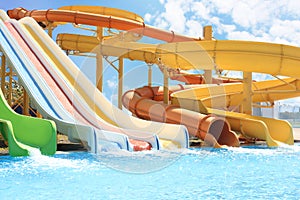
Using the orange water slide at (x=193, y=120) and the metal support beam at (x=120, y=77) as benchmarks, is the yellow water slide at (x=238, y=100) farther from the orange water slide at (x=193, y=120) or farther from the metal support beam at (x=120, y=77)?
the metal support beam at (x=120, y=77)

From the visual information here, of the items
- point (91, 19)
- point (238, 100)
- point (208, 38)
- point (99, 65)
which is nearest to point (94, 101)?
point (91, 19)

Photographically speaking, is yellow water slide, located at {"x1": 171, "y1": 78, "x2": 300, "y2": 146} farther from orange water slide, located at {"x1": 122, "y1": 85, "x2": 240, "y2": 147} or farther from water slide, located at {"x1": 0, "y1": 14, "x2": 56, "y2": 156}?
water slide, located at {"x1": 0, "y1": 14, "x2": 56, "y2": 156}

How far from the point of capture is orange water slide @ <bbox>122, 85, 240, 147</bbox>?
8.52 m

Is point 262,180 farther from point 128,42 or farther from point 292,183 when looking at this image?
point 128,42

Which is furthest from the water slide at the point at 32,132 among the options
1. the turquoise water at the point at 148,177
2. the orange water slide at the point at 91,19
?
the orange water slide at the point at 91,19

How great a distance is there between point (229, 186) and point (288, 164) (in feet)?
7.35

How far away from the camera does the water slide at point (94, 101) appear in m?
7.82

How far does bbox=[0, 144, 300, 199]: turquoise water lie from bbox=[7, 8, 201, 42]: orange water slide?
518 centimetres

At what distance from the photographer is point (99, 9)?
11828 mm

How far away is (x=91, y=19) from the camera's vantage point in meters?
10.5

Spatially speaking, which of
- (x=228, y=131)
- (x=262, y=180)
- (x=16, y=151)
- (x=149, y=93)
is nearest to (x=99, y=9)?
(x=149, y=93)

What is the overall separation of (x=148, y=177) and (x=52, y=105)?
3.54 metres

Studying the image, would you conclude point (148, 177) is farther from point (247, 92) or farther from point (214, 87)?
point (214, 87)

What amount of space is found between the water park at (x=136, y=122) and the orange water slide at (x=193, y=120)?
0.08 ft
